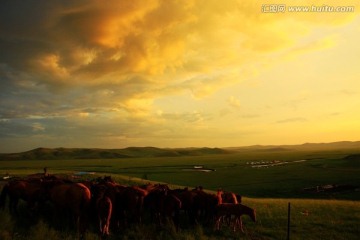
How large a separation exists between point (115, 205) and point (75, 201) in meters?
2.02

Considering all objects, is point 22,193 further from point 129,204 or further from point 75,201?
point 129,204

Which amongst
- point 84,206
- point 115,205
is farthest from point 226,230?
point 84,206

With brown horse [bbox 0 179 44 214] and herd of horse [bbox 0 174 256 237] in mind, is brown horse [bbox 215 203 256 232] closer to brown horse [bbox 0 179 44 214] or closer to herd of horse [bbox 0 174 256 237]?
herd of horse [bbox 0 174 256 237]

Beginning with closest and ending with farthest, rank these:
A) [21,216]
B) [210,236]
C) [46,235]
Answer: [46,235] → [210,236] → [21,216]

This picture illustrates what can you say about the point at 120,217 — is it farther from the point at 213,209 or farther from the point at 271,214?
the point at 271,214

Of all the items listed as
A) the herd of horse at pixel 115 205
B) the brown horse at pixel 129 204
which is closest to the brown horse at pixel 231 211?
the herd of horse at pixel 115 205

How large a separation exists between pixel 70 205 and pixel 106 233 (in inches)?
87.2

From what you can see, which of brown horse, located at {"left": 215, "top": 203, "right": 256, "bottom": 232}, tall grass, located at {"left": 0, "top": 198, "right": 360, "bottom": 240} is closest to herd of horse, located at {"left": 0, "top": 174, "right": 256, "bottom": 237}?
brown horse, located at {"left": 215, "top": 203, "right": 256, "bottom": 232}

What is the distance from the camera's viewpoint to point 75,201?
47.7 feet

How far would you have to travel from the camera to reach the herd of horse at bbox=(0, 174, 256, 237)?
14.5 meters

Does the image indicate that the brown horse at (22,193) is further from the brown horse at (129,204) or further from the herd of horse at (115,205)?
the brown horse at (129,204)

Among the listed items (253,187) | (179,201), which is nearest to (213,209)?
(179,201)

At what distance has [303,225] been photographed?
1817 centimetres

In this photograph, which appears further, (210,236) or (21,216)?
(21,216)
